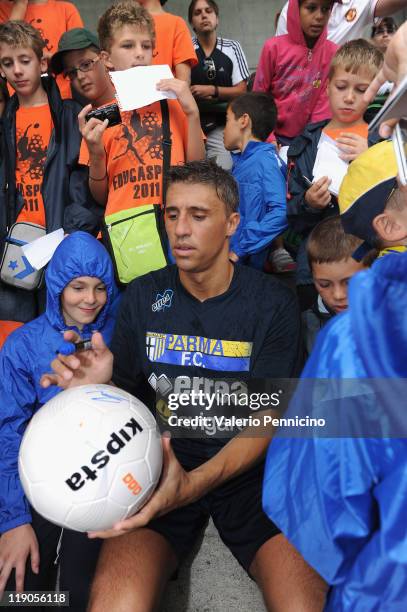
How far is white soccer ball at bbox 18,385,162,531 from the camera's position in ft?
4.83

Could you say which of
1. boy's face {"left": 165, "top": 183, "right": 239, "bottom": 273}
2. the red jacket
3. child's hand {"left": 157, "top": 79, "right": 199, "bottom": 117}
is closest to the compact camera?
child's hand {"left": 157, "top": 79, "right": 199, "bottom": 117}

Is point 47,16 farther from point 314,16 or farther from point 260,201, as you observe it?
point 260,201

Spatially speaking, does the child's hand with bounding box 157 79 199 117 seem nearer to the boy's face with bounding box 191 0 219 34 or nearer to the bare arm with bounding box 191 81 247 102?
the bare arm with bounding box 191 81 247 102

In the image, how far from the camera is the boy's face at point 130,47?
2.86 m

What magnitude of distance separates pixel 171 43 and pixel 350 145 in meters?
1.49

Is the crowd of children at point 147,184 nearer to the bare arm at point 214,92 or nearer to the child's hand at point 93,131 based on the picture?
the child's hand at point 93,131

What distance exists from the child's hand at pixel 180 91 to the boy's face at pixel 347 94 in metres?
0.72

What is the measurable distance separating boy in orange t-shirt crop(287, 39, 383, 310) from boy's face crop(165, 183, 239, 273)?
0.62m

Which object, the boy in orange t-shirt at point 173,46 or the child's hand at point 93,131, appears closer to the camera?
the child's hand at point 93,131

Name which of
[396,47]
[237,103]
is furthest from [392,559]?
[237,103]

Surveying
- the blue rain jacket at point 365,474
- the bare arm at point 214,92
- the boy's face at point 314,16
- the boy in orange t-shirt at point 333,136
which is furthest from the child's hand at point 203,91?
the blue rain jacket at point 365,474

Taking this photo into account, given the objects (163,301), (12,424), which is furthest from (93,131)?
(12,424)

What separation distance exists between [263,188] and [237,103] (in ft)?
2.28

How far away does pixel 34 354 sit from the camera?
2.32m
